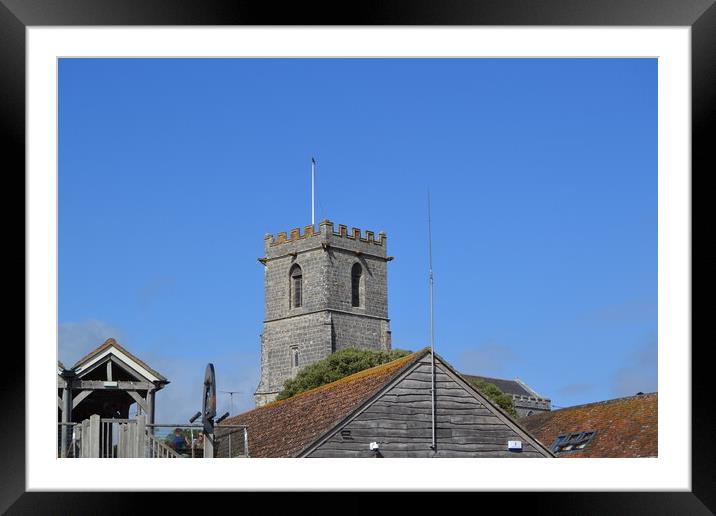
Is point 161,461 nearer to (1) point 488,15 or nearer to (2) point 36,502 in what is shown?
(2) point 36,502

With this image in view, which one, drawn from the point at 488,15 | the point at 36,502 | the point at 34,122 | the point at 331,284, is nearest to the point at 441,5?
the point at 488,15

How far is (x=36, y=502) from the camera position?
312 cm

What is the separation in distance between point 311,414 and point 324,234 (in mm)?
28634

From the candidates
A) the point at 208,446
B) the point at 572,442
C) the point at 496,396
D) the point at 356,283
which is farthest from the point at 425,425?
the point at 356,283

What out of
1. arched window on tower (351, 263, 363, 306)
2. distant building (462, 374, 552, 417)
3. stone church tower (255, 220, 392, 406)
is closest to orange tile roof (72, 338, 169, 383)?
stone church tower (255, 220, 392, 406)

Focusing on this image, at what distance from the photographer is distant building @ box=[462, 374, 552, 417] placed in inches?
1997

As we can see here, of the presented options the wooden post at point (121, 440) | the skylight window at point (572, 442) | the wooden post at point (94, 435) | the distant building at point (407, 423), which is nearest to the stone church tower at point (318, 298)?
the skylight window at point (572, 442)

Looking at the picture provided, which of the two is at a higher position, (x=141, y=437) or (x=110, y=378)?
(x=110, y=378)

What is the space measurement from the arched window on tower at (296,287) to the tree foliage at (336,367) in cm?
524

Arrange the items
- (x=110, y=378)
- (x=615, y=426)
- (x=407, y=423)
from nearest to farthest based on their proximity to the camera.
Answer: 1. (x=110, y=378)
2. (x=407, y=423)
3. (x=615, y=426)

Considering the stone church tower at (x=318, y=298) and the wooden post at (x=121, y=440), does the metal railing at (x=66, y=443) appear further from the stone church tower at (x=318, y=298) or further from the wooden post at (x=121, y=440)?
Result: the stone church tower at (x=318, y=298)

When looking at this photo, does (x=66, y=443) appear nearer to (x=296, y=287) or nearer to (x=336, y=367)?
(x=336, y=367)

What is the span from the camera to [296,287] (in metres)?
40.8

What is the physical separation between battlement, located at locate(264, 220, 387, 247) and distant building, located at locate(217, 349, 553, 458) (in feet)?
94.0
